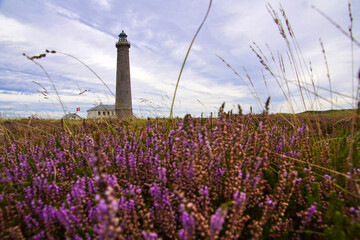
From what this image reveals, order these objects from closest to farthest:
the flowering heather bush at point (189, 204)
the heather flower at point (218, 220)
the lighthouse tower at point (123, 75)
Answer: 1. the heather flower at point (218, 220)
2. the flowering heather bush at point (189, 204)
3. the lighthouse tower at point (123, 75)

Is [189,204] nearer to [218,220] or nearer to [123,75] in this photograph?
[218,220]

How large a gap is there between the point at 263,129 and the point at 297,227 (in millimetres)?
914

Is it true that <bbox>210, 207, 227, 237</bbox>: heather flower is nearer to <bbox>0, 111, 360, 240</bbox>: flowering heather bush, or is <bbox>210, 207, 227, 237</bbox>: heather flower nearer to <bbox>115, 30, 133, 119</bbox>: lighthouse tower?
<bbox>0, 111, 360, 240</bbox>: flowering heather bush

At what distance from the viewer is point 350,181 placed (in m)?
1.89

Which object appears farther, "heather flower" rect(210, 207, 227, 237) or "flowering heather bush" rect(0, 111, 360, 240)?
"flowering heather bush" rect(0, 111, 360, 240)

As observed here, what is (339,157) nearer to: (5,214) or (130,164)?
(130,164)

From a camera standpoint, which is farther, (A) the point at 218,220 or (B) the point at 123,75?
(B) the point at 123,75

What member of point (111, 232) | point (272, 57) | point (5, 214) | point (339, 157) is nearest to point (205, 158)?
point (111, 232)

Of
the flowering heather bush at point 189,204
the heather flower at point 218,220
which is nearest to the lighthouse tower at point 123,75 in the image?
the flowering heather bush at point 189,204

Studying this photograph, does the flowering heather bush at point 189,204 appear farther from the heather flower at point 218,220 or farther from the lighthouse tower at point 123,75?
the lighthouse tower at point 123,75

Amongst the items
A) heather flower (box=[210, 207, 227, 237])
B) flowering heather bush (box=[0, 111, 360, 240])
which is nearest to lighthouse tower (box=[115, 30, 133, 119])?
flowering heather bush (box=[0, 111, 360, 240])

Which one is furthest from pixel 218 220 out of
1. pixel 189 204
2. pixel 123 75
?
pixel 123 75

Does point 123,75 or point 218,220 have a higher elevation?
A: point 123,75

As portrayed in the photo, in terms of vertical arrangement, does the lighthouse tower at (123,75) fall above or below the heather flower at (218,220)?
above
